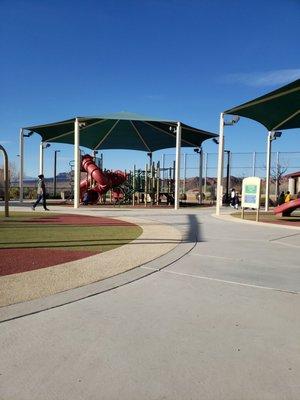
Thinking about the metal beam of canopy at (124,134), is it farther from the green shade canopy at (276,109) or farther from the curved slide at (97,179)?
the green shade canopy at (276,109)

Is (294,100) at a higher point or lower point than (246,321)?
higher

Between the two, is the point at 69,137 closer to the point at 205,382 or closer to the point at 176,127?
the point at 176,127

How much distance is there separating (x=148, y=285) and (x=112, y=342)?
2342mm

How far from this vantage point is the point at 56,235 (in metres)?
12.1

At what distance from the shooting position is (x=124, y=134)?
37062mm

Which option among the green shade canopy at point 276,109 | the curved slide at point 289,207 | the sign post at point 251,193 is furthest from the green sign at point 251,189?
the green shade canopy at point 276,109

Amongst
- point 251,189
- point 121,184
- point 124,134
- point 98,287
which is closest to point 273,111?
point 251,189

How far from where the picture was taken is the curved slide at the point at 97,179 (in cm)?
3183

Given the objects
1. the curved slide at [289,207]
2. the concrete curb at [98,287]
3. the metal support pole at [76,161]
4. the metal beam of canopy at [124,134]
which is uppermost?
the metal beam of canopy at [124,134]

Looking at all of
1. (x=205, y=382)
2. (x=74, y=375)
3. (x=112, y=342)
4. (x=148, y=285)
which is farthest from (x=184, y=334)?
(x=148, y=285)

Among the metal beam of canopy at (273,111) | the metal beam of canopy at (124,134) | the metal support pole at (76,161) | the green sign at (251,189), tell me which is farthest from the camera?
the metal beam of canopy at (124,134)

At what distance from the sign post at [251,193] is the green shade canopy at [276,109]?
359 centimetres

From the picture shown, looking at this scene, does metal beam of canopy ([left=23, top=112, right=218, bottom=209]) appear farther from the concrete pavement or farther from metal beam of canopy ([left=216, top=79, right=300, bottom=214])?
the concrete pavement

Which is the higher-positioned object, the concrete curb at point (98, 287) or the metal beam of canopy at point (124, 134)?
the metal beam of canopy at point (124, 134)
